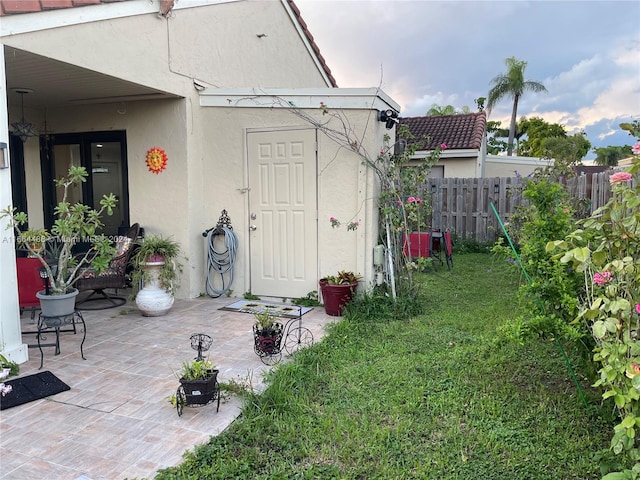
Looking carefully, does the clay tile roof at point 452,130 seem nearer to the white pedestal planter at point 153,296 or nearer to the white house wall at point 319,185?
the white house wall at point 319,185

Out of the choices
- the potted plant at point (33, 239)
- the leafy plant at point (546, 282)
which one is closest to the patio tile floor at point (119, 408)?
the potted plant at point (33, 239)

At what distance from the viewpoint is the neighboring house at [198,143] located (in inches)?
202

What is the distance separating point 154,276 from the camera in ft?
17.0

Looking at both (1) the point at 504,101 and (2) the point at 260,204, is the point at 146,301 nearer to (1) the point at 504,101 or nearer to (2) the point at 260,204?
(2) the point at 260,204

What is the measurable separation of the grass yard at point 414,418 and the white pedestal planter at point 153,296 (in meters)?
2.20

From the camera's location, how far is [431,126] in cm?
1554

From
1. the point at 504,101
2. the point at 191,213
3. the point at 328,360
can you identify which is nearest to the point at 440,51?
the point at 191,213

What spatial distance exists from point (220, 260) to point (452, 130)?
11.1 metres

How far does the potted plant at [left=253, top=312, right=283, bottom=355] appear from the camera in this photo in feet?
12.2

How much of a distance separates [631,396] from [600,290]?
2.90 ft

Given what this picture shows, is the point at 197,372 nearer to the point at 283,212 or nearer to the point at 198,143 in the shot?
the point at 283,212

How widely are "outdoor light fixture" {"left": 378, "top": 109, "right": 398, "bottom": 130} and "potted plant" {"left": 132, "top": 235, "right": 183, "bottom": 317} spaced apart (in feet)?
9.93

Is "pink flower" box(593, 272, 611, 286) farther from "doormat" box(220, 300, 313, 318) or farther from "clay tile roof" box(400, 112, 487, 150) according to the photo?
"clay tile roof" box(400, 112, 487, 150)

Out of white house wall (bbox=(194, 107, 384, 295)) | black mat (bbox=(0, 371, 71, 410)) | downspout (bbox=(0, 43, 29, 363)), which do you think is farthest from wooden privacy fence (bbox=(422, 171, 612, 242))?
black mat (bbox=(0, 371, 71, 410))
